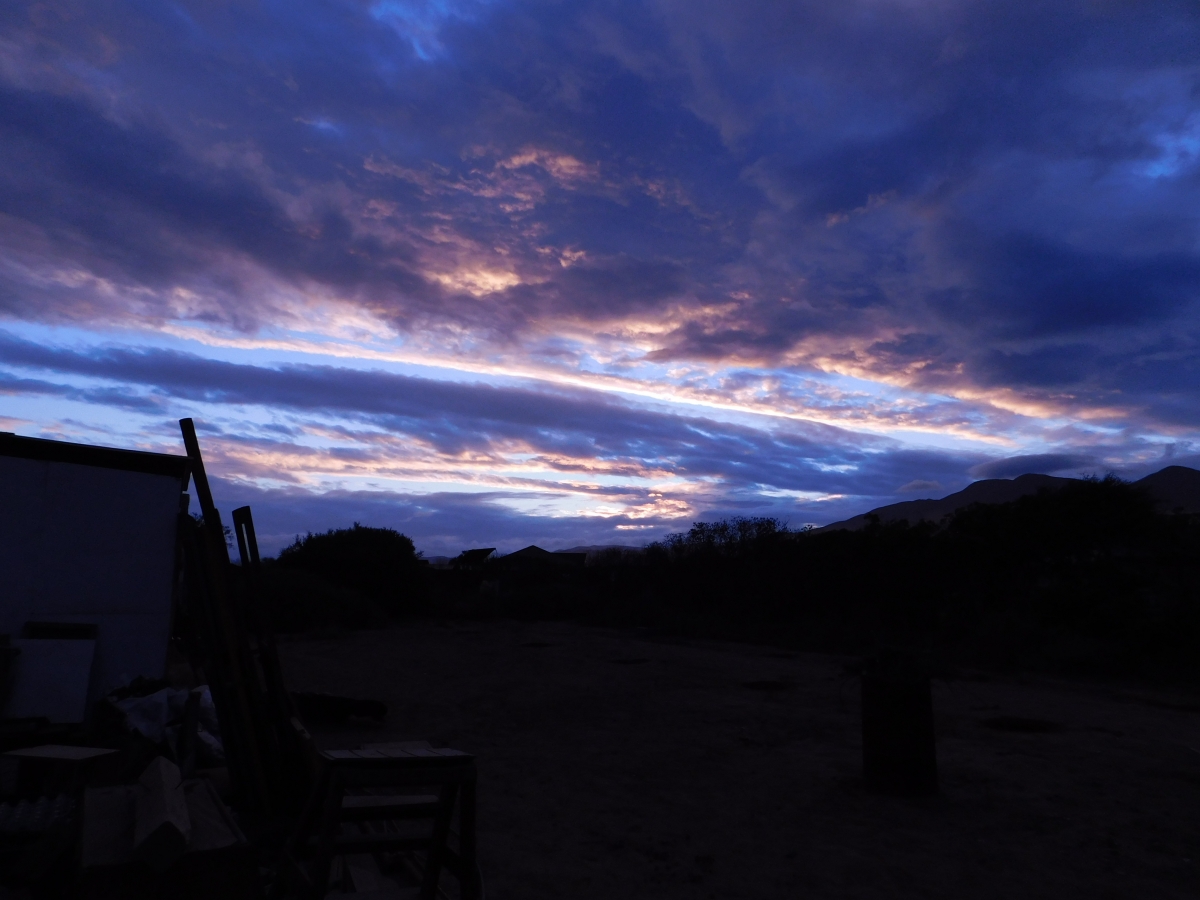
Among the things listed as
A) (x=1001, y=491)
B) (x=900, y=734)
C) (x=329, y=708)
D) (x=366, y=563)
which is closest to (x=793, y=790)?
(x=900, y=734)

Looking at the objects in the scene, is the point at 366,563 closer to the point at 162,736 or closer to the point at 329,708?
the point at 329,708

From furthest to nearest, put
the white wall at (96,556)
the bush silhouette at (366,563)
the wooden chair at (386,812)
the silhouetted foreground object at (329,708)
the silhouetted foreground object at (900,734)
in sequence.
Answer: the bush silhouette at (366,563) → the silhouetted foreground object at (329,708) → the white wall at (96,556) → the silhouetted foreground object at (900,734) → the wooden chair at (386,812)

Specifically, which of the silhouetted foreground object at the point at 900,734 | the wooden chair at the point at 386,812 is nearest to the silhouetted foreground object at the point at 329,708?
the wooden chair at the point at 386,812

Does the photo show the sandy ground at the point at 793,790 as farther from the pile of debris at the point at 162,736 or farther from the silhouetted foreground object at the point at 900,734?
the pile of debris at the point at 162,736

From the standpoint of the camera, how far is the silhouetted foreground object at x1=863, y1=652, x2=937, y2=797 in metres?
6.13

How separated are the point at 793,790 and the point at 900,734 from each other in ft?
3.13

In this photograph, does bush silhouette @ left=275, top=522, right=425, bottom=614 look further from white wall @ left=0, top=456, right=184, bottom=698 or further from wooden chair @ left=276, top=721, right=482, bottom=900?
wooden chair @ left=276, top=721, right=482, bottom=900

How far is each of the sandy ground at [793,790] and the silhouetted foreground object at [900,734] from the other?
0.18 meters

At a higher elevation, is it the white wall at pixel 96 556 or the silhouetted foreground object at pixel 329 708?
the white wall at pixel 96 556

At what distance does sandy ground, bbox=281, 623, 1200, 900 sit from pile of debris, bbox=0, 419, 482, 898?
94cm

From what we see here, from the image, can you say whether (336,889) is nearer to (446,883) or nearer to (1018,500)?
(446,883)

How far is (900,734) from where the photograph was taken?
619 cm

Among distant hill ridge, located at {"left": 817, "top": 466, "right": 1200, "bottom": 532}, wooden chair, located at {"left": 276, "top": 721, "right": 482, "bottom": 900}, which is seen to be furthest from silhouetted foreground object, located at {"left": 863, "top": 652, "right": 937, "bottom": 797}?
distant hill ridge, located at {"left": 817, "top": 466, "right": 1200, "bottom": 532}

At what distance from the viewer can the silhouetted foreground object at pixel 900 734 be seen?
6.13m
